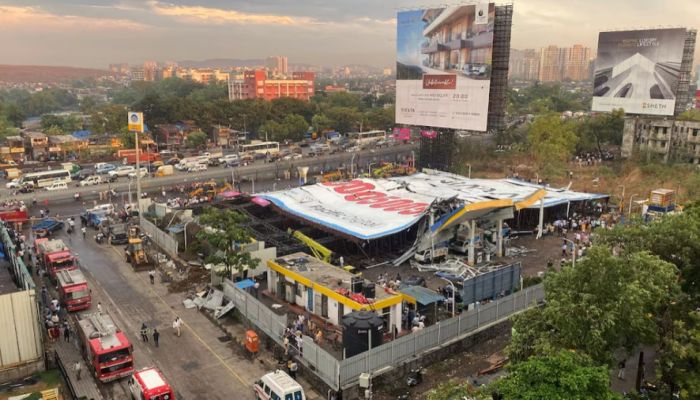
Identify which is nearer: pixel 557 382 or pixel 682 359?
pixel 557 382

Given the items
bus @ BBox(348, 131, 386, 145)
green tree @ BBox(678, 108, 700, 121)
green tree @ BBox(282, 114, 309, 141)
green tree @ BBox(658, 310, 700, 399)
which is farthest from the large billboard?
green tree @ BBox(282, 114, 309, 141)

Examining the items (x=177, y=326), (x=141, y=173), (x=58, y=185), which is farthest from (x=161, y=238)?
(x=141, y=173)

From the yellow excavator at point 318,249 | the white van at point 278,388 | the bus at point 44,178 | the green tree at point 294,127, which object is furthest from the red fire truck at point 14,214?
the green tree at point 294,127

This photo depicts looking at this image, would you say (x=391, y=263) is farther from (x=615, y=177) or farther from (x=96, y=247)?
(x=615, y=177)

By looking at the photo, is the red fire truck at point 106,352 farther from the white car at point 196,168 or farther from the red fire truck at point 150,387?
the white car at point 196,168

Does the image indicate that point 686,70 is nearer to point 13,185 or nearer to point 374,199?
point 374,199

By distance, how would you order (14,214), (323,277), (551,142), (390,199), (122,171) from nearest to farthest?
1. (323,277)
2. (390,199)
3. (14,214)
4. (551,142)
5. (122,171)
